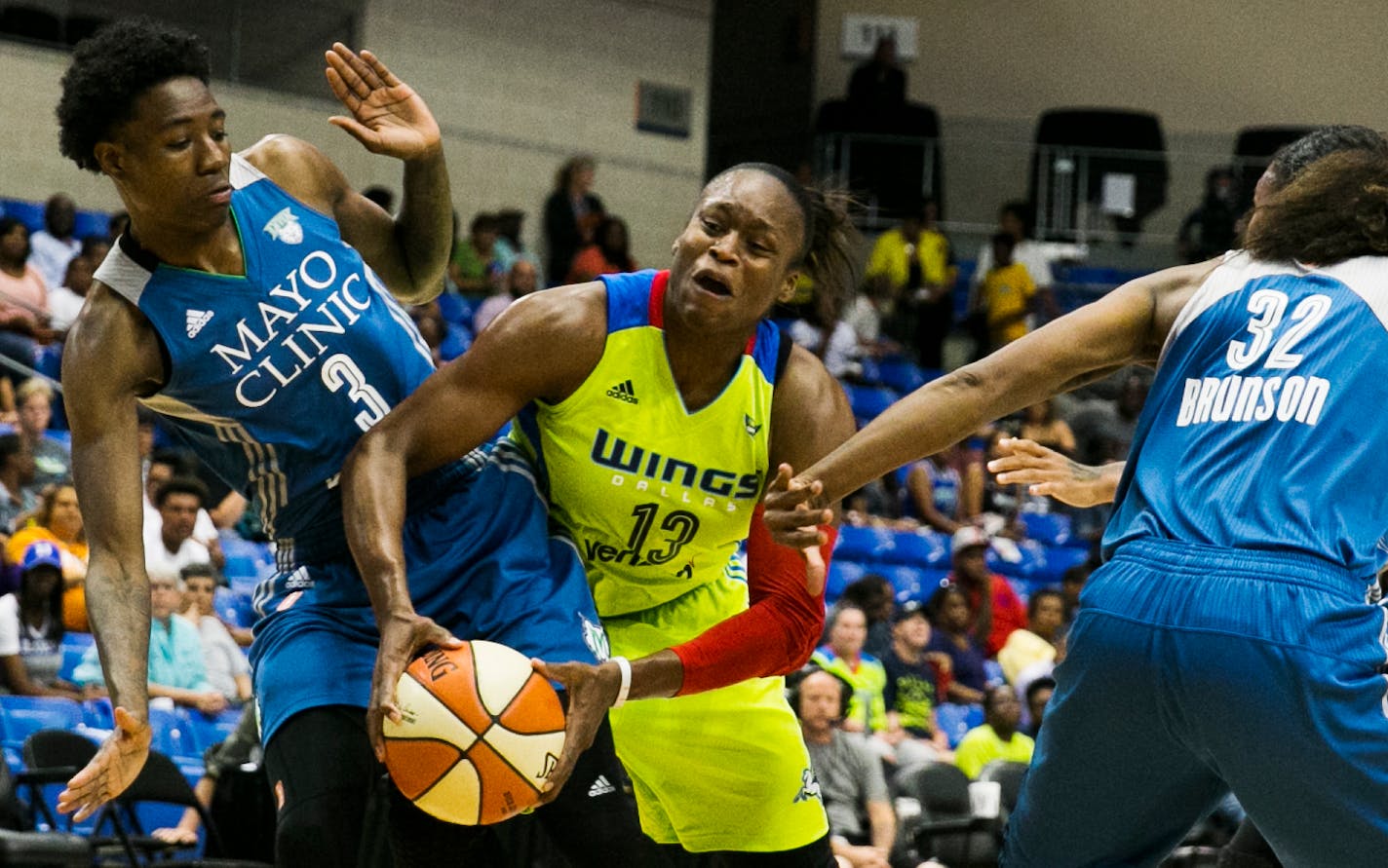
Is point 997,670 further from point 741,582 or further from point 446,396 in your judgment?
point 446,396

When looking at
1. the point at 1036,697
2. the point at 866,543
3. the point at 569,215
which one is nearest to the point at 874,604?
the point at 1036,697

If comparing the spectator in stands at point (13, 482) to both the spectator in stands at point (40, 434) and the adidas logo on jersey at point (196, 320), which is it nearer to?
the spectator in stands at point (40, 434)

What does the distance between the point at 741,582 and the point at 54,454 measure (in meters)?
6.07

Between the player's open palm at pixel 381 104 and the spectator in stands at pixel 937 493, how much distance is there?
31.3 feet

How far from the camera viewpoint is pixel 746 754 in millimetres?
4504

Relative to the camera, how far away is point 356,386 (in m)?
4.06

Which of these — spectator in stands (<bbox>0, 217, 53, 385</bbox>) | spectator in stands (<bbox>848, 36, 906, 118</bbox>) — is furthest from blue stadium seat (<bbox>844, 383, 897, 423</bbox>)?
spectator in stands (<bbox>0, 217, 53, 385</bbox>)

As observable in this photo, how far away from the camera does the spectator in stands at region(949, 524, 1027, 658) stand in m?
11.1

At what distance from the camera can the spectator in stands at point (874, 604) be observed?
9953 millimetres

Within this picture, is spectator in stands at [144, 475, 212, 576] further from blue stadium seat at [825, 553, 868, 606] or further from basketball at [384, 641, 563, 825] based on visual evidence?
basketball at [384, 641, 563, 825]

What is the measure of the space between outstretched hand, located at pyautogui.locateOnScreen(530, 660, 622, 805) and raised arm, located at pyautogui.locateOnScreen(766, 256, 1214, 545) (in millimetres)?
559

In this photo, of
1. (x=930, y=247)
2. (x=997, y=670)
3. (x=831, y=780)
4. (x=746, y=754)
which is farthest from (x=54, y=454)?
(x=930, y=247)

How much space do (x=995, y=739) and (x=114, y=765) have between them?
603cm

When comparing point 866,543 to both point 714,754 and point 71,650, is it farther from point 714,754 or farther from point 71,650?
point 714,754
